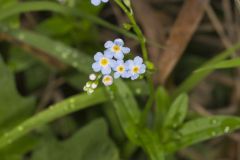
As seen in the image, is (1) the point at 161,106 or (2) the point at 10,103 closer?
(1) the point at 161,106

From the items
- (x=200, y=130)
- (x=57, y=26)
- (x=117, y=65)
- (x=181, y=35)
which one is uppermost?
(x=57, y=26)

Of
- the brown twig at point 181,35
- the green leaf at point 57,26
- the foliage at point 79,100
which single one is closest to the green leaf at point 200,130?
the foliage at point 79,100

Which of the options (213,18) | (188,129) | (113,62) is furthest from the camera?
(213,18)

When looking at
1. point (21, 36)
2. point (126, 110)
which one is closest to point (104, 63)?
point (126, 110)

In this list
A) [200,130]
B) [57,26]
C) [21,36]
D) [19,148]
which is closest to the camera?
[200,130]

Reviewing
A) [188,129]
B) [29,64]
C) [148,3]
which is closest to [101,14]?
[148,3]

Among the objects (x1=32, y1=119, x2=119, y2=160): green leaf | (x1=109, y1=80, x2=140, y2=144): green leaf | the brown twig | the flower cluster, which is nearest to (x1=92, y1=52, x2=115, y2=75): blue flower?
the flower cluster

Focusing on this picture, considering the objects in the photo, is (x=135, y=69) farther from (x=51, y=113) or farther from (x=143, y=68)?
(x=51, y=113)

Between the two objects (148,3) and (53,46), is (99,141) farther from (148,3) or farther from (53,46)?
(148,3)
